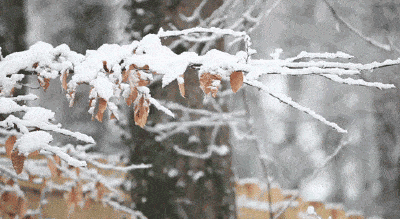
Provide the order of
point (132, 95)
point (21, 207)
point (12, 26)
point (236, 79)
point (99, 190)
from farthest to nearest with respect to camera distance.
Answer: point (12, 26)
point (99, 190)
point (21, 207)
point (132, 95)
point (236, 79)

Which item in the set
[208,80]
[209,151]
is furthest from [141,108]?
[209,151]

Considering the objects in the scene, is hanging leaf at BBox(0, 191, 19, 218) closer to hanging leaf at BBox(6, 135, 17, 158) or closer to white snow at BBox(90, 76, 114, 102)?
hanging leaf at BBox(6, 135, 17, 158)

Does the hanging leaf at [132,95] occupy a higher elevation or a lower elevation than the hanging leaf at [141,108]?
higher

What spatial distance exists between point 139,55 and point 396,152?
7062 mm

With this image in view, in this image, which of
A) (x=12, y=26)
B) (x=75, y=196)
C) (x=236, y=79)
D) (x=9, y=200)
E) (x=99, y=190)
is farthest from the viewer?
(x=12, y=26)

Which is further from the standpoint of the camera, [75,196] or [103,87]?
[75,196]

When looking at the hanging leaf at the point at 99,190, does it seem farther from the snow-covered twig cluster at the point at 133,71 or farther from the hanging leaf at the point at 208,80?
the hanging leaf at the point at 208,80

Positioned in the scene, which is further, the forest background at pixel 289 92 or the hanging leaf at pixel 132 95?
the forest background at pixel 289 92

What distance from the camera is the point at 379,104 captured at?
22.3ft

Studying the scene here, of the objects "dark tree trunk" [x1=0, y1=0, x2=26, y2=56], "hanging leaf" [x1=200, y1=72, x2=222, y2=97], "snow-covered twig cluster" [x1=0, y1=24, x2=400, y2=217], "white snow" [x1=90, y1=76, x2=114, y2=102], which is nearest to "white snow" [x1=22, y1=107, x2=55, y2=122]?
"snow-covered twig cluster" [x1=0, y1=24, x2=400, y2=217]

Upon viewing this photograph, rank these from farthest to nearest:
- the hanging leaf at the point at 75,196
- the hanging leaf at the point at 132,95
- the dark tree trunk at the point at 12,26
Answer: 1. the dark tree trunk at the point at 12,26
2. the hanging leaf at the point at 75,196
3. the hanging leaf at the point at 132,95

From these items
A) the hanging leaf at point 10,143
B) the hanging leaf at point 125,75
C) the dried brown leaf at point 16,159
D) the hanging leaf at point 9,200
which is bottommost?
the hanging leaf at point 9,200

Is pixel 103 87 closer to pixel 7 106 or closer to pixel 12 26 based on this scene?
pixel 7 106

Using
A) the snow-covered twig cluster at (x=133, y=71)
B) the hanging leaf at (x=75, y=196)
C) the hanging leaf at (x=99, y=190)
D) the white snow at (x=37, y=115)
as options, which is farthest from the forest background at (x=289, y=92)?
the white snow at (x=37, y=115)
